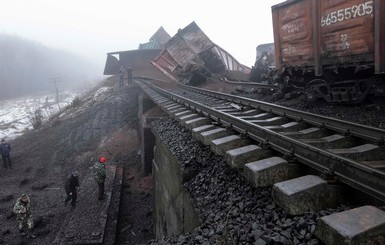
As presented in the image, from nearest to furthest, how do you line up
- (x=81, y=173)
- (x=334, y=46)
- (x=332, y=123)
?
(x=332, y=123) → (x=334, y=46) → (x=81, y=173)

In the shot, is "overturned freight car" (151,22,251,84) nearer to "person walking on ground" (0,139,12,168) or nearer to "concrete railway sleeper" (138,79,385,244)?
"person walking on ground" (0,139,12,168)

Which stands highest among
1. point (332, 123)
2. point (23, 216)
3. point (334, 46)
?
point (334, 46)

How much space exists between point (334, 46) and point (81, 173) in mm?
9887

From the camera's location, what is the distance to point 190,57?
60.6ft

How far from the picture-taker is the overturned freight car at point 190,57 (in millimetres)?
17719

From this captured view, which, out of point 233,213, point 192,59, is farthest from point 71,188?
point 192,59

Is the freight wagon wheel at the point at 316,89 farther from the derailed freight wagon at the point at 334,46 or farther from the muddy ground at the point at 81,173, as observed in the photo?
the muddy ground at the point at 81,173

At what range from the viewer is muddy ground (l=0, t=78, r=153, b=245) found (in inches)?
320

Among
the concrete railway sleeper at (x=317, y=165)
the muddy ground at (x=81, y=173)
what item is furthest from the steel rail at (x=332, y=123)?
the muddy ground at (x=81, y=173)

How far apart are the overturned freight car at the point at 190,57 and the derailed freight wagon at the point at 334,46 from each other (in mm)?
8260

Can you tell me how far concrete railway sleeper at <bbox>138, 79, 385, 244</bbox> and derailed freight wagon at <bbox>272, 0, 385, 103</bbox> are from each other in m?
2.47

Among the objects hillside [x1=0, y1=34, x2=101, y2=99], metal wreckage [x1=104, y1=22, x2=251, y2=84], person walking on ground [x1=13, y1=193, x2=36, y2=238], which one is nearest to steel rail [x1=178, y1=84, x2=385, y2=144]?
person walking on ground [x1=13, y1=193, x2=36, y2=238]

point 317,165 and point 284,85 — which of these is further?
point 284,85

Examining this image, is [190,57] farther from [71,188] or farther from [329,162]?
[329,162]
